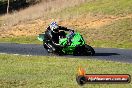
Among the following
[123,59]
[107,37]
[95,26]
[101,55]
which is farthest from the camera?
[95,26]

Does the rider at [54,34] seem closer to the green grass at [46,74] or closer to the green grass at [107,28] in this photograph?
the green grass at [46,74]

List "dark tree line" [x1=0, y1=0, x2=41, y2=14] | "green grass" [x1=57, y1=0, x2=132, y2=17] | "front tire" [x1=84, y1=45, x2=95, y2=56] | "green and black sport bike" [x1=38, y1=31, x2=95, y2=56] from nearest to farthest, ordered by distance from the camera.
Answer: "front tire" [x1=84, y1=45, x2=95, y2=56] < "green and black sport bike" [x1=38, y1=31, x2=95, y2=56] < "green grass" [x1=57, y1=0, x2=132, y2=17] < "dark tree line" [x1=0, y1=0, x2=41, y2=14]

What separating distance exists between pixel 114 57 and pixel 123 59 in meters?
0.86

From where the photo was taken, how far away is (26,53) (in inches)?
880

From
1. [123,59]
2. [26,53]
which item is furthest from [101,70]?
[26,53]

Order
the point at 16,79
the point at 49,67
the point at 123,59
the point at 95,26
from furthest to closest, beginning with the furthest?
the point at 95,26 < the point at 123,59 < the point at 49,67 < the point at 16,79

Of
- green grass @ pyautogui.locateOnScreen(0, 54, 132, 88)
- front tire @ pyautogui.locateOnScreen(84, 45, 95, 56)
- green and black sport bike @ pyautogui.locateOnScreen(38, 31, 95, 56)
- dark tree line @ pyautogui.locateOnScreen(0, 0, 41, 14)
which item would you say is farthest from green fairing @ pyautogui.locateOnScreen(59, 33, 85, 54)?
dark tree line @ pyautogui.locateOnScreen(0, 0, 41, 14)

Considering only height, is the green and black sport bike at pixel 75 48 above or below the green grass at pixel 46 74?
below

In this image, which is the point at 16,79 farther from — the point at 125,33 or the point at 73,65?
the point at 125,33

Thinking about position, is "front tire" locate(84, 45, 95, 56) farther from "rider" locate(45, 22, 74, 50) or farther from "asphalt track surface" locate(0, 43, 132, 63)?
"rider" locate(45, 22, 74, 50)

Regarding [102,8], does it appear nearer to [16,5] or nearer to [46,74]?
[46,74]

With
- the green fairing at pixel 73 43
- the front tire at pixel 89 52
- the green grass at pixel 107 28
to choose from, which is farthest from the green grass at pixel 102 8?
the front tire at pixel 89 52

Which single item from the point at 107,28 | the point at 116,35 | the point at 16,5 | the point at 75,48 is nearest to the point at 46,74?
the point at 75,48

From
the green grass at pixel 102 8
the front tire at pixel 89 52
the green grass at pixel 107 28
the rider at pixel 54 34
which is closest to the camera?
the front tire at pixel 89 52
